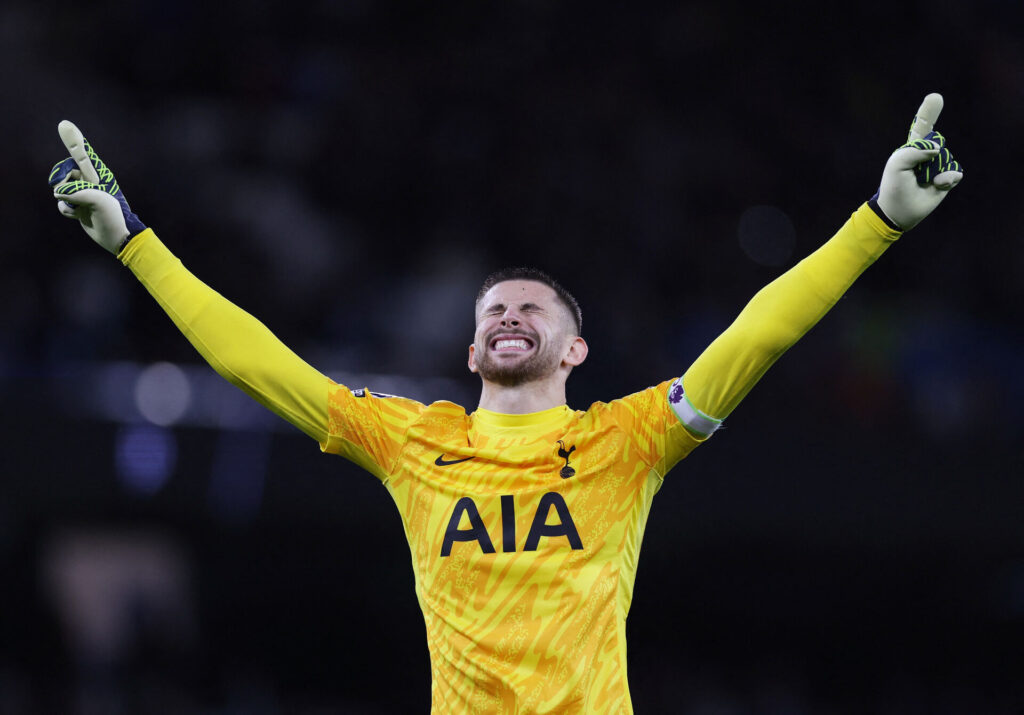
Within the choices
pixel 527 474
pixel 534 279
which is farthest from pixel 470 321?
pixel 527 474

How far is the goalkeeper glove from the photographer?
3947 millimetres

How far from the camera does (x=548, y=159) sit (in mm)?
9891

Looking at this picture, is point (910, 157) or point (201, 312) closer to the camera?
point (910, 157)

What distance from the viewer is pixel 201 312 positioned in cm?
406

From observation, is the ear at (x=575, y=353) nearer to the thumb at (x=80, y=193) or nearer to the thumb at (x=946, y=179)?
the thumb at (x=946, y=179)

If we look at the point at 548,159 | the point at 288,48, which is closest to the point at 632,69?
the point at 548,159

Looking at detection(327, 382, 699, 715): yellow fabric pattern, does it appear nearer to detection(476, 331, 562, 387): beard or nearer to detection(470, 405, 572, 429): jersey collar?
detection(470, 405, 572, 429): jersey collar

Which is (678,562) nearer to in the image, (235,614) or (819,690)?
(819,690)

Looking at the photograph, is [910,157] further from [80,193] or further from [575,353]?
[80,193]

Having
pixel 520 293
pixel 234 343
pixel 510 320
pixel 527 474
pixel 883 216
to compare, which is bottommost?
pixel 527 474

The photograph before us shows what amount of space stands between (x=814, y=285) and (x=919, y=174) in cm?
47

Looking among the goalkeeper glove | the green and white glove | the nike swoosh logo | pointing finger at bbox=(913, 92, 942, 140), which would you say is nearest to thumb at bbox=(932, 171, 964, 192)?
the green and white glove

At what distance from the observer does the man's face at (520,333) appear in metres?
4.25

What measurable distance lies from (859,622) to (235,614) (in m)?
4.29
